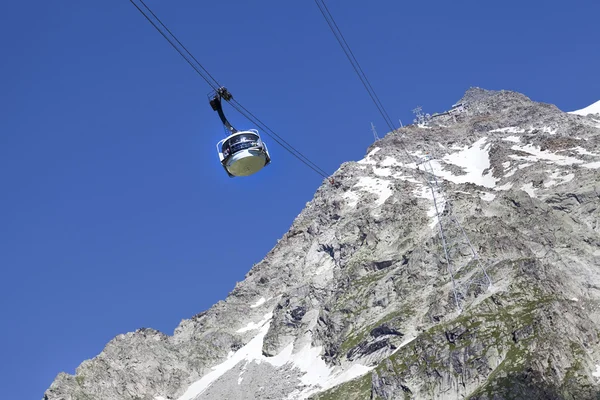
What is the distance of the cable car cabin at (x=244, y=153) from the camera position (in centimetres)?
4569

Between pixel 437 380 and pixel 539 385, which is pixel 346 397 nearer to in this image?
pixel 437 380

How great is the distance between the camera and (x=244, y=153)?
150 feet

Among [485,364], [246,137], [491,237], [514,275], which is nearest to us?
[246,137]

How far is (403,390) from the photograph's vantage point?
161875 millimetres

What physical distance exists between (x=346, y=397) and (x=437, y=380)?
1169 inches

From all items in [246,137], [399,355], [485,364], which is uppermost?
[399,355]

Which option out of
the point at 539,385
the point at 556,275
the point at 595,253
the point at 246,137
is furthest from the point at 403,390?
the point at 246,137

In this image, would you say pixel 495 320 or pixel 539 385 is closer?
pixel 539 385

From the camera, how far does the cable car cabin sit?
45688 millimetres

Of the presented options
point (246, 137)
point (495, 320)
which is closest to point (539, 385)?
point (495, 320)

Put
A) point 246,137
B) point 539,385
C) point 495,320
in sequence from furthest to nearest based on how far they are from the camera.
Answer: point 495,320 → point 539,385 → point 246,137

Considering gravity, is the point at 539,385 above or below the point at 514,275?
below

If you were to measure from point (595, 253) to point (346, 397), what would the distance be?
66706 mm

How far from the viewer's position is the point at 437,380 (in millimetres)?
158125
